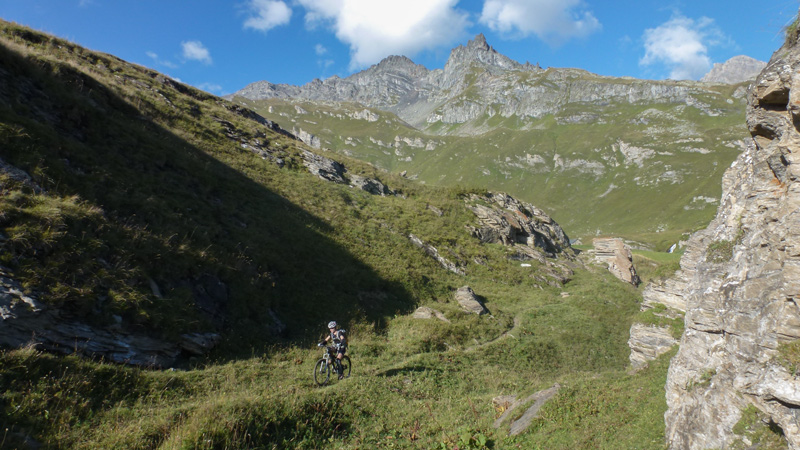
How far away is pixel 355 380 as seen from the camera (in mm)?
13391

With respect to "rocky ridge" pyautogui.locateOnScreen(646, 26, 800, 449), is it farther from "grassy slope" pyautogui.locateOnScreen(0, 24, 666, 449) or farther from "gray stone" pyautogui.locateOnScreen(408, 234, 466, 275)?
"gray stone" pyautogui.locateOnScreen(408, 234, 466, 275)

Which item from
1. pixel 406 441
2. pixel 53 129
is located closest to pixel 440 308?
pixel 406 441

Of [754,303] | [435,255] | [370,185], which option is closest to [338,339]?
[754,303]

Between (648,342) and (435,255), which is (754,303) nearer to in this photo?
(648,342)

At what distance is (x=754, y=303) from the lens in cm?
677

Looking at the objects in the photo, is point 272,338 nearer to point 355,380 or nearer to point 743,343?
point 355,380

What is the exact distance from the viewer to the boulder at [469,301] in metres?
23.6

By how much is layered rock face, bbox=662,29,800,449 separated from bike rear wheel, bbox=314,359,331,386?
33.6 feet

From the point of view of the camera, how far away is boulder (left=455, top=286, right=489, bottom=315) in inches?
930

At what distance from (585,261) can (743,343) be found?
4139cm

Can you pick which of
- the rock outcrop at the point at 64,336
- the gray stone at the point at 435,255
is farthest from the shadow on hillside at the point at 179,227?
the gray stone at the point at 435,255

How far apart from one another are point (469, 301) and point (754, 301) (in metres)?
18.2

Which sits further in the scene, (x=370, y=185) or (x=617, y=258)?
(x=370, y=185)

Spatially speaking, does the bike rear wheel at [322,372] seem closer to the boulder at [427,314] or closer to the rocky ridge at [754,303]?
the boulder at [427,314]
